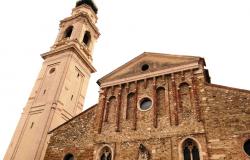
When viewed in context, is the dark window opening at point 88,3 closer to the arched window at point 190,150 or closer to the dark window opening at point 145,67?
the dark window opening at point 145,67

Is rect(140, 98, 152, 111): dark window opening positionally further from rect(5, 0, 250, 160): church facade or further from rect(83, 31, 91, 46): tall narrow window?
rect(83, 31, 91, 46): tall narrow window

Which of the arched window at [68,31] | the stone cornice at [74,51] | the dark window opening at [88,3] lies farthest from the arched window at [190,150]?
the dark window opening at [88,3]

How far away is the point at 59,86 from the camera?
23516 mm

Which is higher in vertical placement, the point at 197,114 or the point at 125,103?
the point at 125,103

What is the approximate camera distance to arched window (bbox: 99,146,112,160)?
15.5 m

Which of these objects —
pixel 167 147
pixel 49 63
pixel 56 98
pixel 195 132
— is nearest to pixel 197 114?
pixel 195 132

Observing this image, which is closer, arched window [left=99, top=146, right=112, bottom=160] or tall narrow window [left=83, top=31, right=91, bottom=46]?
arched window [left=99, top=146, right=112, bottom=160]

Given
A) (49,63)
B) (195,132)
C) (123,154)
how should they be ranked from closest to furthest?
(195,132), (123,154), (49,63)

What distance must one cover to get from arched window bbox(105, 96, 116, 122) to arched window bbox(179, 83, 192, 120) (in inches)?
170

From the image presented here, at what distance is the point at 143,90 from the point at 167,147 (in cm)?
434

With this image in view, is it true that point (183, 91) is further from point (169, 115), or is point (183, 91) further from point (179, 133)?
point (179, 133)

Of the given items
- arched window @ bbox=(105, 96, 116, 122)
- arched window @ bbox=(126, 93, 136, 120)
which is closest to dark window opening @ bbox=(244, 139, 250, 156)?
arched window @ bbox=(126, 93, 136, 120)

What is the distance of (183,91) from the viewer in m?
16.1

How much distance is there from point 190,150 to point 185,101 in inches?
116
